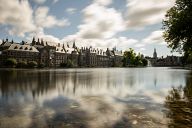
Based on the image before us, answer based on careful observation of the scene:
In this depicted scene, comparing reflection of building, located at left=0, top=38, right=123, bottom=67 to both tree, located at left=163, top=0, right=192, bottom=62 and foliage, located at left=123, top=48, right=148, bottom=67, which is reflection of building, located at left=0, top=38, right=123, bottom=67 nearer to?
foliage, located at left=123, top=48, right=148, bottom=67

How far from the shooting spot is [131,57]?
156875mm

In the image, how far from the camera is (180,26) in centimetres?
2798

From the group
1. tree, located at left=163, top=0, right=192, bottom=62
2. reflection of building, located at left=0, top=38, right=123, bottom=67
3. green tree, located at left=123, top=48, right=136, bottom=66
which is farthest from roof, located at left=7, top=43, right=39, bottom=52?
tree, located at left=163, top=0, right=192, bottom=62

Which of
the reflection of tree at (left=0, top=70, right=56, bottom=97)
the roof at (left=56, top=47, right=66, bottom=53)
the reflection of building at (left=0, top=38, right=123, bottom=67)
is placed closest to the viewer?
the reflection of tree at (left=0, top=70, right=56, bottom=97)

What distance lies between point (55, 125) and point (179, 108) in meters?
8.43

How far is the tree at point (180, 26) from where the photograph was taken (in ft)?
89.9

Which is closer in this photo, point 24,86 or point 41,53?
point 24,86

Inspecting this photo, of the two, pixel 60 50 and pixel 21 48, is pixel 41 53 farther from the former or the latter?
pixel 60 50

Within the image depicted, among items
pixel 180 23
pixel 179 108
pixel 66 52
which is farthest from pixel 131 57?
pixel 179 108

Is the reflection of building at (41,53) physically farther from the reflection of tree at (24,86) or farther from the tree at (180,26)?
the tree at (180,26)

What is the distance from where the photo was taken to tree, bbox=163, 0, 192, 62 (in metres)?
27.4

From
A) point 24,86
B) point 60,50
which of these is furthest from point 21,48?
point 24,86

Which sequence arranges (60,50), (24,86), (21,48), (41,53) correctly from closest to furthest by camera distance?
(24,86) → (21,48) → (41,53) → (60,50)

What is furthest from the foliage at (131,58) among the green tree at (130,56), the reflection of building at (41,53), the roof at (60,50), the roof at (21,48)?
the roof at (21,48)
